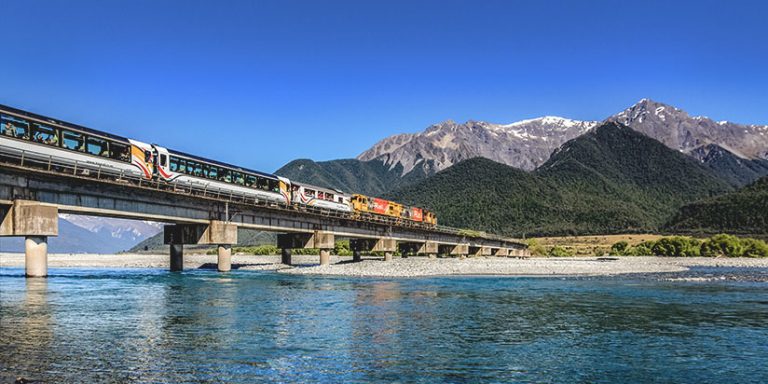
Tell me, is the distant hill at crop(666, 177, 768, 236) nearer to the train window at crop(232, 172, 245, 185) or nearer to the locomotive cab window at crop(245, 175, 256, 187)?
the locomotive cab window at crop(245, 175, 256, 187)

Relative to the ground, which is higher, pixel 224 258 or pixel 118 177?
pixel 118 177

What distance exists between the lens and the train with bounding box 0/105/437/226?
39.4 metres

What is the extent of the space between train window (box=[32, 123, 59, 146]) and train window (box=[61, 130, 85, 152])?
0.56 meters

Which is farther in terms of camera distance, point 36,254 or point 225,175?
point 225,175

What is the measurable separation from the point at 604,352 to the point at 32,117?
38.3m

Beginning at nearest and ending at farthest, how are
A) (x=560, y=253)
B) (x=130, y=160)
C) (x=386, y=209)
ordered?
(x=130, y=160)
(x=386, y=209)
(x=560, y=253)

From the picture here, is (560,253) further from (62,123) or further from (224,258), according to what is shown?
(62,123)

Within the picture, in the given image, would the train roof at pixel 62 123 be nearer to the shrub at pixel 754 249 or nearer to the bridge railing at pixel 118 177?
the bridge railing at pixel 118 177

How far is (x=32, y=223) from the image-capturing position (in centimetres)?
3966

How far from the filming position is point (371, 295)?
1431 inches

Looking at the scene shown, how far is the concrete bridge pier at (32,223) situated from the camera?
128 ft

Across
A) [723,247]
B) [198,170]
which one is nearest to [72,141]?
[198,170]

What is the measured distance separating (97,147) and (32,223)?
8.36 metres

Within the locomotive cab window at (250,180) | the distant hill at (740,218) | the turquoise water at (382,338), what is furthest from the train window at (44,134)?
the distant hill at (740,218)
